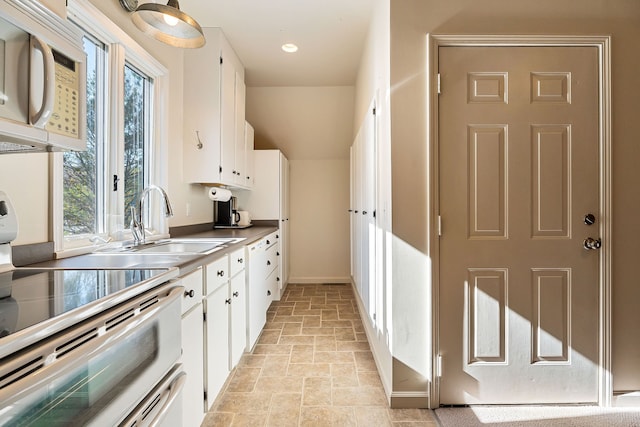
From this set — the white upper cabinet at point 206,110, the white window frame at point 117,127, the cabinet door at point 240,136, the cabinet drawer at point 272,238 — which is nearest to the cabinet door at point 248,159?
the cabinet door at point 240,136

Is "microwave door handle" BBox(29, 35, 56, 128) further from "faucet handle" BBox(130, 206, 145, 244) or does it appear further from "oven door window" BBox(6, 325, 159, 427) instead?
"faucet handle" BBox(130, 206, 145, 244)

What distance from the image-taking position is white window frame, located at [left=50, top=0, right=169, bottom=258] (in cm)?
148

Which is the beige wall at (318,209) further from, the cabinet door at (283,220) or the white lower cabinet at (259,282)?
the white lower cabinet at (259,282)

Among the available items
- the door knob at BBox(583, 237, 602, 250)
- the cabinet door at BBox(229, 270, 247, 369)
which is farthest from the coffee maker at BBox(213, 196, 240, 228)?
the door knob at BBox(583, 237, 602, 250)

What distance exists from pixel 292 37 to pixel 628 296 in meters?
3.19

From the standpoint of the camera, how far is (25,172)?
132cm

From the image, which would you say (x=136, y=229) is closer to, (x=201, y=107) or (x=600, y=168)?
(x=201, y=107)

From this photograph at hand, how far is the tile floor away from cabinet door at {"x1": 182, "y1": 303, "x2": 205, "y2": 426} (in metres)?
0.28

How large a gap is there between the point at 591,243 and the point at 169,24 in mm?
2530

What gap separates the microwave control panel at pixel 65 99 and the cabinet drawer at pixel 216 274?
86 cm

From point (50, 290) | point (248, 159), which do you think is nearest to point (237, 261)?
point (50, 290)

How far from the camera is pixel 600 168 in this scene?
1.83 m

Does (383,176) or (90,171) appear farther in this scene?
(383,176)

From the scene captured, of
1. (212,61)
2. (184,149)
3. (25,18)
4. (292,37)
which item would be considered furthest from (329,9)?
(25,18)
